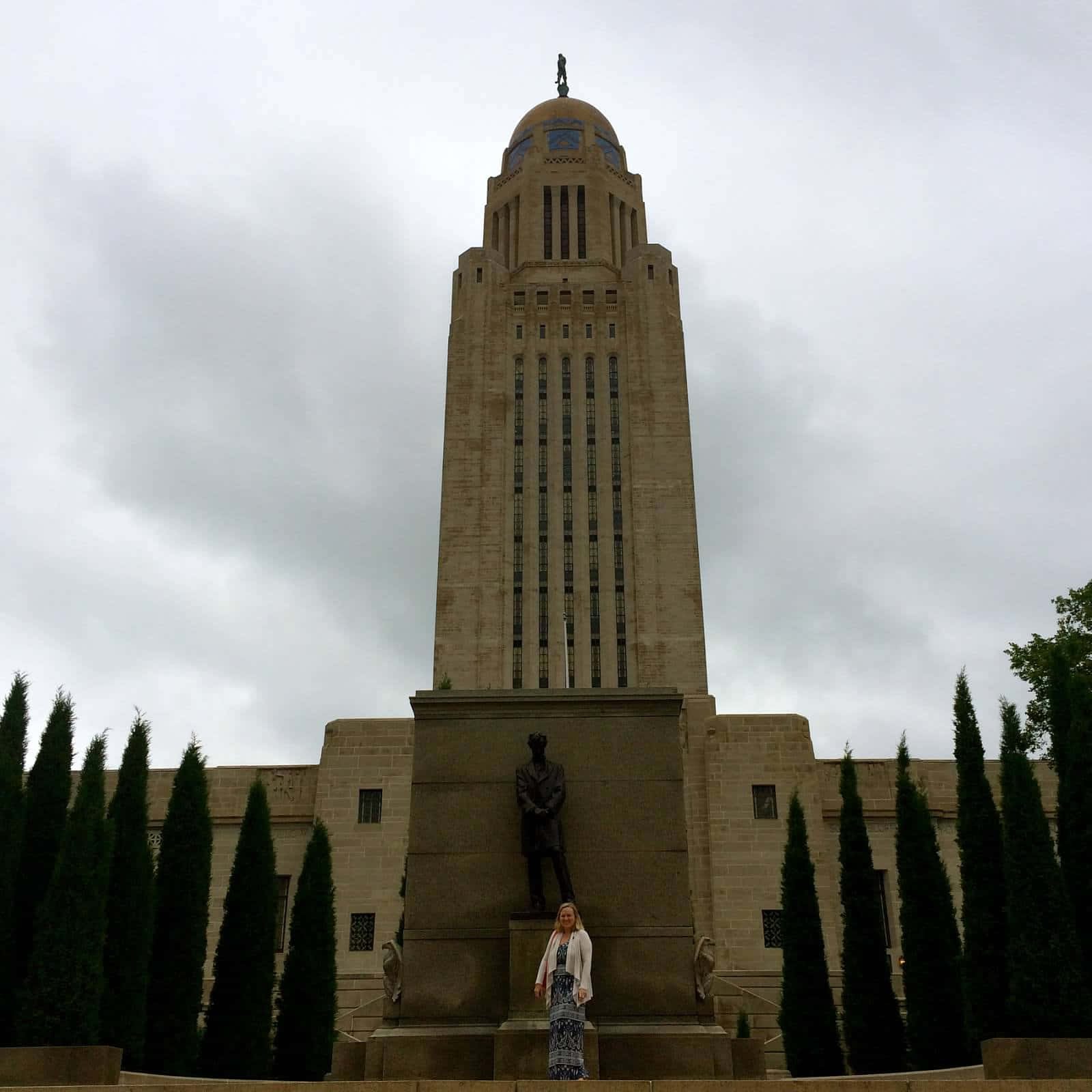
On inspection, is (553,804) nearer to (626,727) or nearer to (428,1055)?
(626,727)

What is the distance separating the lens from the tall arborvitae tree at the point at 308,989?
76.4 ft

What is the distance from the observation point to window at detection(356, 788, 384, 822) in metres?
36.8

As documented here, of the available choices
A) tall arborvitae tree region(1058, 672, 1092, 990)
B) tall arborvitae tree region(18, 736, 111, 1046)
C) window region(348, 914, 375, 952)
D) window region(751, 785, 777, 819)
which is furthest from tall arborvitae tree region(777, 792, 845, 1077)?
window region(348, 914, 375, 952)

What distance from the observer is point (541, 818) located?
45.9 ft

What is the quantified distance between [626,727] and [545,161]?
52726mm

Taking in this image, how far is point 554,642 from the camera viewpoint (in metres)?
50.2

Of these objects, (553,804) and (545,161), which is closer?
(553,804)

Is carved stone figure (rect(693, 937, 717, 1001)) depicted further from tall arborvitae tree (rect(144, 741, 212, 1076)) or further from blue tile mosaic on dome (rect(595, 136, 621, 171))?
blue tile mosaic on dome (rect(595, 136, 621, 171))

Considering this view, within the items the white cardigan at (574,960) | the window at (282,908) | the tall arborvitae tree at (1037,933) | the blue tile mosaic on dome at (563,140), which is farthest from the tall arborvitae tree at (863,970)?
the blue tile mosaic on dome at (563,140)

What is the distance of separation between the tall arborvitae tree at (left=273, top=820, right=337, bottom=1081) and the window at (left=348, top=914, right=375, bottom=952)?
10341 millimetres

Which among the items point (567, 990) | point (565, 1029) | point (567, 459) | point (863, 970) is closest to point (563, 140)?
point (567, 459)

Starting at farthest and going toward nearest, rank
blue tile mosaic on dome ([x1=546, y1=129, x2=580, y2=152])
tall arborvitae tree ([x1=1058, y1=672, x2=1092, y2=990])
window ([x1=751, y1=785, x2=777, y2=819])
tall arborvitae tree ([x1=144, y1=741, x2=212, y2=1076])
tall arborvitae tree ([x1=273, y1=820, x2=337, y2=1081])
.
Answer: blue tile mosaic on dome ([x1=546, y1=129, x2=580, y2=152]) → window ([x1=751, y1=785, x2=777, y2=819]) → tall arborvitae tree ([x1=273, y1=820, x2=337, y2=1081]) → tall arborvitae tree ([x1=144, y1=741, x2=212, y2=1076]) → tall arborvitae tree ([x1=1058, y1=672, x2=1092, y2=990])

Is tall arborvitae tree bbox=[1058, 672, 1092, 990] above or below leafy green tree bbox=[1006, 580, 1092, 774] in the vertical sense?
below

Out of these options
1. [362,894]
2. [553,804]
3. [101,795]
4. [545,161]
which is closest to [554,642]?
[362,894]
